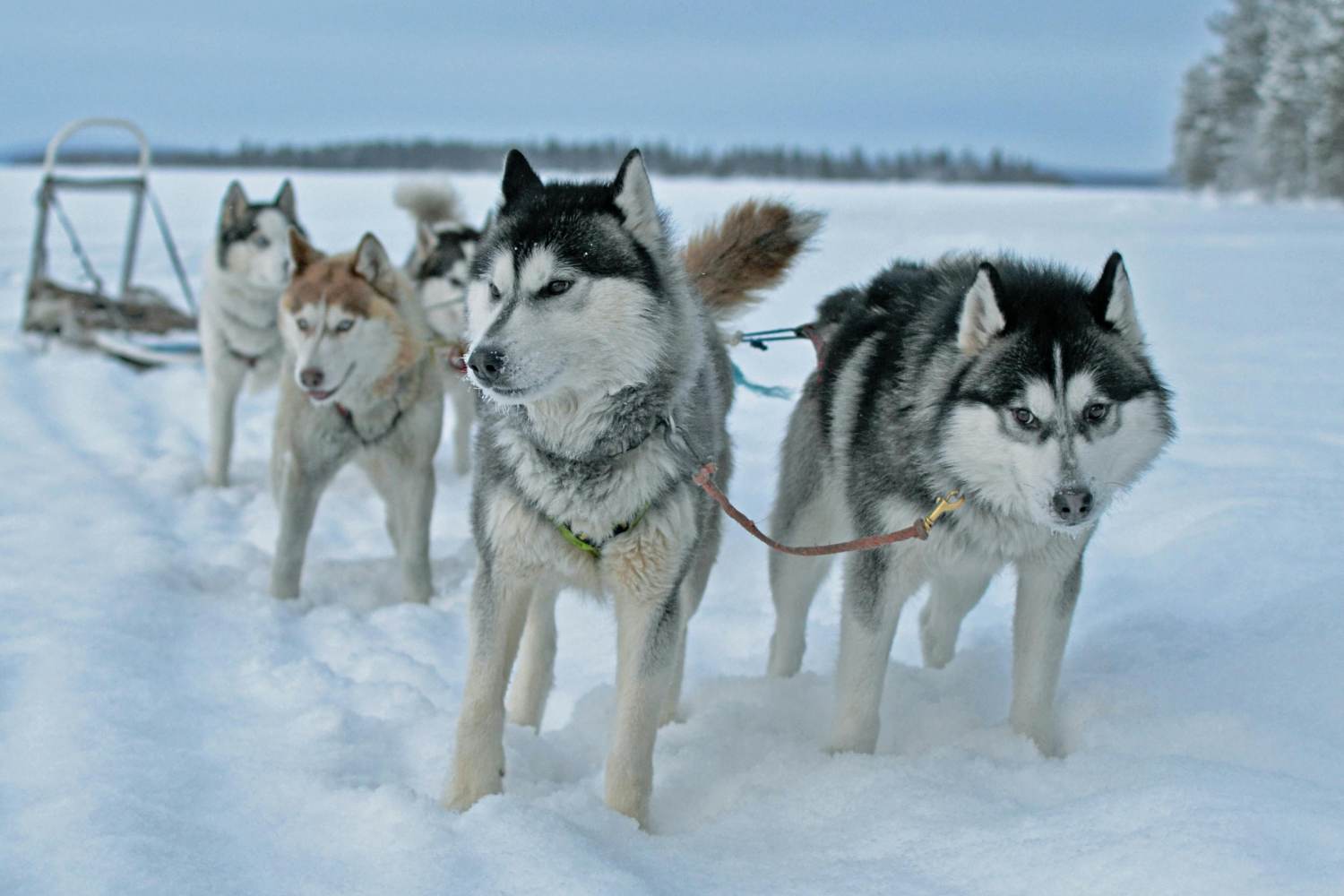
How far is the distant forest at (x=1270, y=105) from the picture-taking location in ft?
103

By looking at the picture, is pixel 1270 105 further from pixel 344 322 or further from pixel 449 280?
pixel 344 322

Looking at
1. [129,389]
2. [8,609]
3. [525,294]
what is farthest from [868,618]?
[129,389]

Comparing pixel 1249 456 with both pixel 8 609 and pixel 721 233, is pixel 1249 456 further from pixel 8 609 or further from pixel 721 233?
pixel 8 609

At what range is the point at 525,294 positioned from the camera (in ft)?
8.87

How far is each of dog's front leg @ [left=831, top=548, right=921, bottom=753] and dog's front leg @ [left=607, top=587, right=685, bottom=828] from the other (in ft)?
1.88

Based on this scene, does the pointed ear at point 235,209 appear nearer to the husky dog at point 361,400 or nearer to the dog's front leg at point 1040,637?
the husky dog at point 361,400

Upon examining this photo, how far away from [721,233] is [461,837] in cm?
221

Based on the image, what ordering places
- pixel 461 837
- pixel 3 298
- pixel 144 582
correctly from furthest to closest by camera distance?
pixel 3 298 < pixel 144 582 < pixel 461 837

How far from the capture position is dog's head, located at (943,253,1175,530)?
275 centimetres

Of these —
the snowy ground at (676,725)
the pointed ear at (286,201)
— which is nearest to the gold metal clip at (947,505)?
the snowy ground at (676,725)

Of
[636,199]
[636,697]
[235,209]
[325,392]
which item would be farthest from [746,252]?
[235,209]

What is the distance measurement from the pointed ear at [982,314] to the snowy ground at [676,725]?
1165mm

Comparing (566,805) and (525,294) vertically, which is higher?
(525,294)

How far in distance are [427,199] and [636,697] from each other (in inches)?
224
